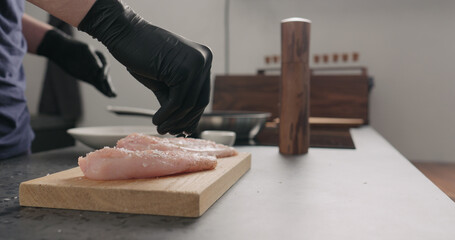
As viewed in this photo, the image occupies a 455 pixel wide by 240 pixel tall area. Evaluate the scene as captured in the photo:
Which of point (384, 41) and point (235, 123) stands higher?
point (384, 41)

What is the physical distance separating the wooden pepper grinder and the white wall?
2.02m

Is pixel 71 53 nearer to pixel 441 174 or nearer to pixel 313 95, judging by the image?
pixel 313 95

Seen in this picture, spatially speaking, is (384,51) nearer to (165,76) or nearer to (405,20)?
(405,20)

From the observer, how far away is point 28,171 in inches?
33.9

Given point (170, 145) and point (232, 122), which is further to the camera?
point (232, 122)

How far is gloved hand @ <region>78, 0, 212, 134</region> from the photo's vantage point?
0.76 metres

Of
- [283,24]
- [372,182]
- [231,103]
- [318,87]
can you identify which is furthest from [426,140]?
[372,182]

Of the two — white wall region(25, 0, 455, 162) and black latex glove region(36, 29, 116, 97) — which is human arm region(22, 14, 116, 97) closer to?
black latex glove region(36, 29, 116, 97)

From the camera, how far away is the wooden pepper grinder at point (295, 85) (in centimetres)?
112

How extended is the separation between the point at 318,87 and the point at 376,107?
3.21ft

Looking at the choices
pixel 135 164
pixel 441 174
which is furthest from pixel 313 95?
pixel 135 164

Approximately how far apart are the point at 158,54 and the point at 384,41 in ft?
8.90

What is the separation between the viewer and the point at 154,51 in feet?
2.52

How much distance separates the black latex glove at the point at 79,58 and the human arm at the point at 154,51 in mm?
675
